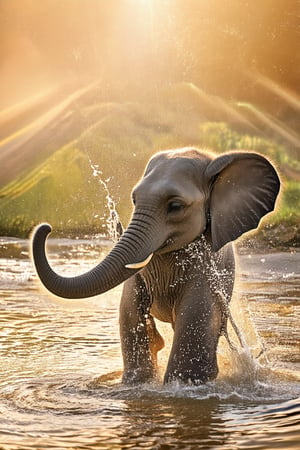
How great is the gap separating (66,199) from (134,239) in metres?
17.0

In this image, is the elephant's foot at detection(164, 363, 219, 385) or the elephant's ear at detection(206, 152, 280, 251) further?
the elephant's ear at detection(206, 152, 280, 251)

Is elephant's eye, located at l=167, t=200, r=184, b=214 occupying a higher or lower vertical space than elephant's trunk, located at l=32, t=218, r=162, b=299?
higher

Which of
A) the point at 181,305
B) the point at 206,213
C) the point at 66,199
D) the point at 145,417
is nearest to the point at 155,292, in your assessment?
the point at 181,305

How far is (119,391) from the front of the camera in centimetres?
624

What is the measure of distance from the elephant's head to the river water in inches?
30.9

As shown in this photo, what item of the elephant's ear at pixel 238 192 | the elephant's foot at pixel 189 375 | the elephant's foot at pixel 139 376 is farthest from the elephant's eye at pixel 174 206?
the elephant's foot at pixel 139 376

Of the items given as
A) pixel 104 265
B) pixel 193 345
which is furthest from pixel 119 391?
pixel 104 265

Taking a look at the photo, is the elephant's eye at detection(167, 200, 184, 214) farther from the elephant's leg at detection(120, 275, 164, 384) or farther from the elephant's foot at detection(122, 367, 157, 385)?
the elephant's foot at detection(122, 367, 157, 385)

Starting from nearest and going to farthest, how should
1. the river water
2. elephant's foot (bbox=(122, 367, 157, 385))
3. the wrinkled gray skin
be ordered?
the river water → the wrinkled gray skin → elephant's foot (bbox=(122, 367, 157, 385))

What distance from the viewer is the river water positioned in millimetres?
5052

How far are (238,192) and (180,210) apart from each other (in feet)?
1.97

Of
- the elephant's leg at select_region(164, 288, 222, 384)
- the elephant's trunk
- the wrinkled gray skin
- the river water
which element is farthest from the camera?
the elephant's leg at select_region(164, 288, 222, 384)

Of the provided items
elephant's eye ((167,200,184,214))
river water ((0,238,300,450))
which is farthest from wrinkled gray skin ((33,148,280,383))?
river water ((0,238,300,450))

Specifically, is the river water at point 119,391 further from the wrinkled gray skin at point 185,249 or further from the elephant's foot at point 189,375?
the wrinkled gray skin at point 185,249
